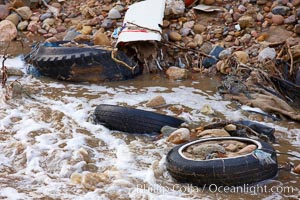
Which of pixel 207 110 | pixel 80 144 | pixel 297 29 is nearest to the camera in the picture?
pixel 80 144

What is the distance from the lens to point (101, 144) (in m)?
5.53

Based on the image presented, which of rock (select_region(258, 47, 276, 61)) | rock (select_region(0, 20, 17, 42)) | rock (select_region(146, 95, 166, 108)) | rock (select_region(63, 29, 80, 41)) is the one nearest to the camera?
rock (select_region(146, 95, 166, 108))

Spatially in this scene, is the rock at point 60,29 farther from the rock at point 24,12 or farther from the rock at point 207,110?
the rock at point 207,110

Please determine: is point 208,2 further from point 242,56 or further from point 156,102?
point 156,102

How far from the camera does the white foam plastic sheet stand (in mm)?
7914

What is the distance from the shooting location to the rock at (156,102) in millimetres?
6654

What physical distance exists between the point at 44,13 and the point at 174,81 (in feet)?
12.9

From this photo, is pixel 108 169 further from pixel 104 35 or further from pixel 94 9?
pixel 94 9

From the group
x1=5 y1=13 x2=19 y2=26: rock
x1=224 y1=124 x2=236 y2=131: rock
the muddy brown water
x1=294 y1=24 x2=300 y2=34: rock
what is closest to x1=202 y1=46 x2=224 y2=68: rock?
the muddy brown water

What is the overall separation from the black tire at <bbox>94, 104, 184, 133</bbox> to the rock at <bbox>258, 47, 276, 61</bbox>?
2.47m

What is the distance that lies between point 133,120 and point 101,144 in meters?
0.49

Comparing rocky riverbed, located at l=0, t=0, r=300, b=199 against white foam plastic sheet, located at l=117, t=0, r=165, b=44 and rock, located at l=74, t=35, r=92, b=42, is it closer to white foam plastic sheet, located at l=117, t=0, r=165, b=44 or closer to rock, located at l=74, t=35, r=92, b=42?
rock, located at l=74, t=35, r=92, b=42

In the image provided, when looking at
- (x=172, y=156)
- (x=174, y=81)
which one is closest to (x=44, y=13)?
(x=174, y=81)

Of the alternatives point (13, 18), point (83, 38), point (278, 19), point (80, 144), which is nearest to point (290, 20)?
point (278, 19)
